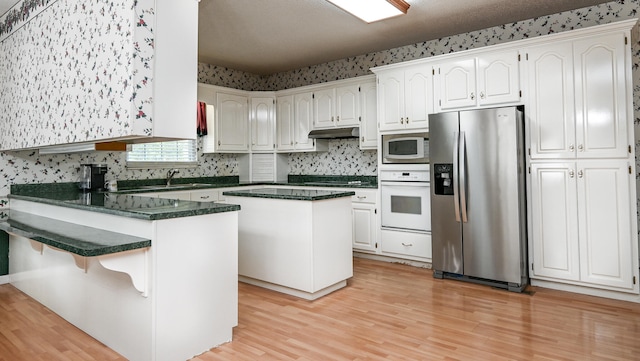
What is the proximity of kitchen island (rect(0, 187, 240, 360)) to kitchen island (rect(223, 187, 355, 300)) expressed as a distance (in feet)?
2.67

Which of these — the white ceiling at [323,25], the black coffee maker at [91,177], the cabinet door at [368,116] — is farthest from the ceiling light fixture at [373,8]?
the black coffee maker at [91,177]

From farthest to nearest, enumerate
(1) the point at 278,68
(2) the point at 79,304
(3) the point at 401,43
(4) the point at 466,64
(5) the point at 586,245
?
(1) the point at 278,68 → (3) the point at 401,43 → (4) the point at 466,64 → (5) the point at 586,245 → (2) the point at 79,304

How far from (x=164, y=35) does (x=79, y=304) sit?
1957 mm

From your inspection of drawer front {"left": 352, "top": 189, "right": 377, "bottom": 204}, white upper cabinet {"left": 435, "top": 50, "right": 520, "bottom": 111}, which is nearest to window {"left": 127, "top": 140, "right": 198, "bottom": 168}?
drawer front {"left": 352, "top": 189, "right": 377, "bottom": 204}

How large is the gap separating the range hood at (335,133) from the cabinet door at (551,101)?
2.06 metres

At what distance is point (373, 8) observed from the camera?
11.7ft

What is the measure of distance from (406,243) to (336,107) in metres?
2.05

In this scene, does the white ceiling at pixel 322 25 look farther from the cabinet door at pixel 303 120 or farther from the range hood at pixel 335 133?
the range hood at pixel 335 133

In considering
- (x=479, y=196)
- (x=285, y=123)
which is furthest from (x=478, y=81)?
(x=285, y=123)

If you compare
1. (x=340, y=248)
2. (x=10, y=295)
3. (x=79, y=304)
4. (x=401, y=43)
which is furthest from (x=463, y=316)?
(x=10, y=295)

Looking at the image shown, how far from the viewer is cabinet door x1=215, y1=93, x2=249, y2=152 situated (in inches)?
214

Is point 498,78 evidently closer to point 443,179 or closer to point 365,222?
point 443,179

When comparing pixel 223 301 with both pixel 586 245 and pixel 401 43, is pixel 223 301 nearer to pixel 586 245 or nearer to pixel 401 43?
pixel 586 245

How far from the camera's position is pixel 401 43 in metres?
4.93
